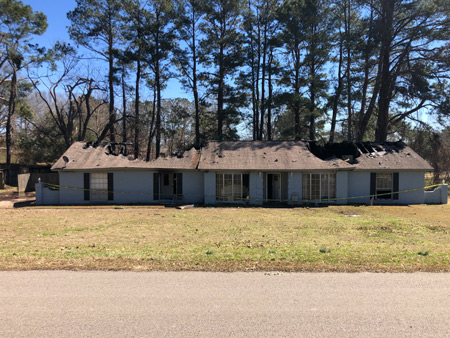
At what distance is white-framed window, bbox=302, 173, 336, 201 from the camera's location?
20.4m

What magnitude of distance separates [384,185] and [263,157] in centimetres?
885

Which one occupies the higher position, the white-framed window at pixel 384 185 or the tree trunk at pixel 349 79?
the tree trunk at pixel 349 79

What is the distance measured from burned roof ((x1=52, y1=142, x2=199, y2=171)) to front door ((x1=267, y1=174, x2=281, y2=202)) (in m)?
5.65

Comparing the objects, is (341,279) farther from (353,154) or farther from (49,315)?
(353,154)

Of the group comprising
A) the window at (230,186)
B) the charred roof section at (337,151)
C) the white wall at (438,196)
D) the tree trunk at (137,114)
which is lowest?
the white wall at (438,196)

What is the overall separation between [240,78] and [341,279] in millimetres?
26778

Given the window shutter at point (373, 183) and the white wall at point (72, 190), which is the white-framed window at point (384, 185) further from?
the white wall at point (72, 190)

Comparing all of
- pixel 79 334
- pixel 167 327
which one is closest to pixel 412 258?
pixel 167 327

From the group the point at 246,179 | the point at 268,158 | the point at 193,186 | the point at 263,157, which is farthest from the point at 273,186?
the point at 193,186

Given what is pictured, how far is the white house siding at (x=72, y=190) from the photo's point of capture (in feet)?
68.2

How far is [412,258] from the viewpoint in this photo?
20.7 feet

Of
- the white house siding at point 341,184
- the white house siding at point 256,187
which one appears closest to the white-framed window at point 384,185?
the white house siding at point 341,184

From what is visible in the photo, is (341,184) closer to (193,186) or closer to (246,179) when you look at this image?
(246,179)

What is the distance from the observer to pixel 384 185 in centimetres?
2122
